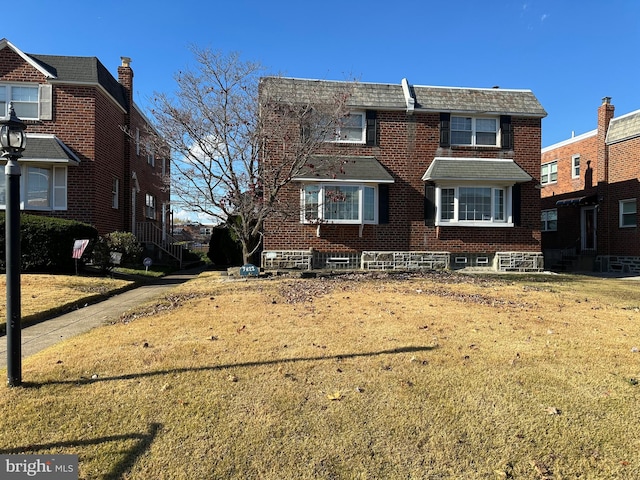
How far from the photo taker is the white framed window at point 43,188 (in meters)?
14.6

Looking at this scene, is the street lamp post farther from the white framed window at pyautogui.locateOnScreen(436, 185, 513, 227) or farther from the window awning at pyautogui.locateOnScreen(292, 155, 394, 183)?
the white framed window at pyautogui.locateOnScreen(436, 185, 513, 227)

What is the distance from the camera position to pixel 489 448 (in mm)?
3049

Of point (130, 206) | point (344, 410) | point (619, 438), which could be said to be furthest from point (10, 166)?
point (130, 206)

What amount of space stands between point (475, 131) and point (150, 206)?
56.4 ft

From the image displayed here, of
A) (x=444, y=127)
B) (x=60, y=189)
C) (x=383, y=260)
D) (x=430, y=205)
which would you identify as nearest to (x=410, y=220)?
(x=430, y=205)

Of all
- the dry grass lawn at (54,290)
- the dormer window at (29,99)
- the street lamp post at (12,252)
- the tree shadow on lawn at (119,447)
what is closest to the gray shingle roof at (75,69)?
the dormer window at (29,99)

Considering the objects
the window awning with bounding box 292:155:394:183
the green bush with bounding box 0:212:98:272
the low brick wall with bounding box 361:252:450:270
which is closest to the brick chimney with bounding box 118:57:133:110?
the green bush with bounding box 0:212:98:272

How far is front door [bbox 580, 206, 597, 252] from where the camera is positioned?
66.5ft

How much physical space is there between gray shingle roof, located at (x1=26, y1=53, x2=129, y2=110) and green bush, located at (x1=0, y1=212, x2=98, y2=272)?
6243mm

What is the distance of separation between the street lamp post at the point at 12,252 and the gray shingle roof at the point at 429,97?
37.9ft

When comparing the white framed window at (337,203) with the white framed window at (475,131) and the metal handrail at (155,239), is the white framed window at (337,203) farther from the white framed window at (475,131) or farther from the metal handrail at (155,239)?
the metal handrail at (155,239)

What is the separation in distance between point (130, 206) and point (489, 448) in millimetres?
19204

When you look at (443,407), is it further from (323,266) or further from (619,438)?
(323,266)

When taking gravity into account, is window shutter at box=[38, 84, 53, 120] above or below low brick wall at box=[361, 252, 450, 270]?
above
